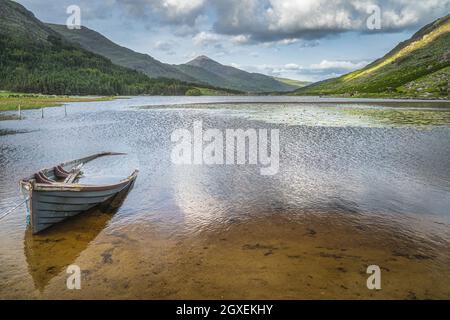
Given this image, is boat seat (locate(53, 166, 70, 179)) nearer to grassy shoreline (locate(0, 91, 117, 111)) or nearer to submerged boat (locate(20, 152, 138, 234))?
submerged boat (locate(20, 152, 138, 234))

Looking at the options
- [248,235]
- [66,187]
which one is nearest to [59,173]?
[66,187]

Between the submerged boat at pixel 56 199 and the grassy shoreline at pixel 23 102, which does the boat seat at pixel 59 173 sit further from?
the grassy shoreline at pixel 23 102

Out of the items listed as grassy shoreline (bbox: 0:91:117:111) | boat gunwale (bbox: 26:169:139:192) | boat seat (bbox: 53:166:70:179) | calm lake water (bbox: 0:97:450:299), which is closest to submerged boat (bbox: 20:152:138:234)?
boat gunwale (bbox: 26:169:139:192)

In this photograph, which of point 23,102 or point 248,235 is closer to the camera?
point 248,235

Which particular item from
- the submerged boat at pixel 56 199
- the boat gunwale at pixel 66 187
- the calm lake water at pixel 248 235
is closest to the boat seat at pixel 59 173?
the calm lake water at pixel 248 235

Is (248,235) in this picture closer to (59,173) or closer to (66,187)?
(66,187)

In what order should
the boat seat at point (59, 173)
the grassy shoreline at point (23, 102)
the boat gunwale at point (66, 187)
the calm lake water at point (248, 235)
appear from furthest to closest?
the grassy shoreline at point (23, 102) < the boat seat at point (59, 173) < the boat gunwale at point (66, 187) < the calm lake water at point (248, 235)

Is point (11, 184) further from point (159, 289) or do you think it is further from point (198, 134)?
point (198, 134)

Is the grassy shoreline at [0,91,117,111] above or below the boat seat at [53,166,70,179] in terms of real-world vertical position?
above

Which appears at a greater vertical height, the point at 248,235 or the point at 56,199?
the point at 56,199

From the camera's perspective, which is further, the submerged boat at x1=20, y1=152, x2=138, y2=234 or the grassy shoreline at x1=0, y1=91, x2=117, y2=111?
the grassy shoreline at x1=0, y1=91, x2=117, y2=111

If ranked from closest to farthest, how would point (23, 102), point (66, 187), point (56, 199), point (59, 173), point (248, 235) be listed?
point (248, 235) → point (56, 199) → point (66, 187) → point (59, 173) → point (23, 102)

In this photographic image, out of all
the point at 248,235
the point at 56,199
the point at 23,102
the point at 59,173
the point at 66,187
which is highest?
the point at 23,102

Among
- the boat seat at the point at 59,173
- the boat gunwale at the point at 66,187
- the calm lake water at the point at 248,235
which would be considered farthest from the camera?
the boat seat at the point at 59,173
